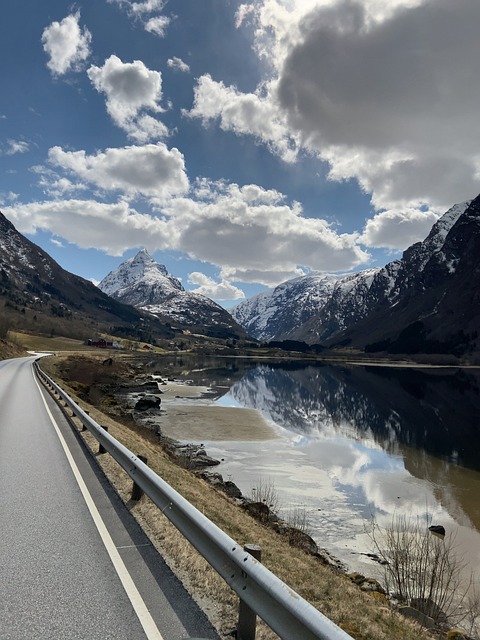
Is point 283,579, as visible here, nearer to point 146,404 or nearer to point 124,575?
point 124,575

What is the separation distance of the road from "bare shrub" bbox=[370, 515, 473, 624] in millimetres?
7183

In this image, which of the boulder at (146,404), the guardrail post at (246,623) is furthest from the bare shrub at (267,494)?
the boulder at (146,404)

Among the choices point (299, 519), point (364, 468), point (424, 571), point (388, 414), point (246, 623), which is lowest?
point (364, 468)

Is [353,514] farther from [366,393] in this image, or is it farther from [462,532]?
[366,393]

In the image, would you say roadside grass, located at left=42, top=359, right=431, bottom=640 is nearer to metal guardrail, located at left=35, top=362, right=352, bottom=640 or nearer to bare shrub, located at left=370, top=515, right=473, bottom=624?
metal guardrail, located at left=35, top=362, right=352, bottom=640

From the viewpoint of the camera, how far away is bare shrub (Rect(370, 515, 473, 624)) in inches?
413

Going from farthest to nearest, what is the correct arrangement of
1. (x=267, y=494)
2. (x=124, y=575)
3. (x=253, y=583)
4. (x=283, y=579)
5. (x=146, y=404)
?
1. (x=146, y=404)
2. (x=267, y=494)
3. (x=283, y=579)
4. (x=124, y=575)
5. (x=253, y=583)

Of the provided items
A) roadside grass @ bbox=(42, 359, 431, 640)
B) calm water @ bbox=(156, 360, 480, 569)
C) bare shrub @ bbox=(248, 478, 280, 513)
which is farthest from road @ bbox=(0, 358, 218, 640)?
bare shrub @ bbox=(248, 478, 280, 513)

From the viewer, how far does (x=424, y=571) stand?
436 inches

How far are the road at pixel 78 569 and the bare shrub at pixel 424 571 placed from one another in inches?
283

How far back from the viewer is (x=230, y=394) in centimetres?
7531

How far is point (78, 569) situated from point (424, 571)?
30.3 ft

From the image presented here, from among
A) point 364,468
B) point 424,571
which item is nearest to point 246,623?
point 424,571

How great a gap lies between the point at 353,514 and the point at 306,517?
2.62 metres
